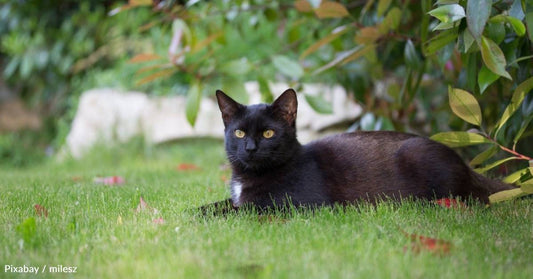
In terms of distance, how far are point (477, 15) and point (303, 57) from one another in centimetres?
169

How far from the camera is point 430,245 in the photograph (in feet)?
6.81

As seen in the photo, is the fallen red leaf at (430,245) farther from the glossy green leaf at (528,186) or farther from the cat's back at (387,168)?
the cat's back at (387,168)

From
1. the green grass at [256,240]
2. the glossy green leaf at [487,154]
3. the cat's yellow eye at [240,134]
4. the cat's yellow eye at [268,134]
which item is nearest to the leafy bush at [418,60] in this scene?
the glossy green leaf at [487,154]

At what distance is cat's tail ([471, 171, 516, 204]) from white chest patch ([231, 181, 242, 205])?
126 centimetres

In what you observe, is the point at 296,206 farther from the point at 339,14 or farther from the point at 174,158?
the point at 174,158

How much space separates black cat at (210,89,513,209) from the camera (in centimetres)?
289

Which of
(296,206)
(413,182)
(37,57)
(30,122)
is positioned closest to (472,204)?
(413,182)

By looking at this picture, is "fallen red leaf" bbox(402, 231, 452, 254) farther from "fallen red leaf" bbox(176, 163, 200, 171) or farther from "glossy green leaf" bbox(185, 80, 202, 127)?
"fallen red leaf" bbox(176, 163, 200, 171)

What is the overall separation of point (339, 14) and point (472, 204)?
1.35 m

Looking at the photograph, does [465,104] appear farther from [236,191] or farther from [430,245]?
[236,191]

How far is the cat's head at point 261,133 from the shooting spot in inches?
114

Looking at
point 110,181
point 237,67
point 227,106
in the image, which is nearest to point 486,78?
point 227,106

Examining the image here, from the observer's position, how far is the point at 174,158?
20.1 ft

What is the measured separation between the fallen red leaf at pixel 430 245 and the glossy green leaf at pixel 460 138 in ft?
3.02
